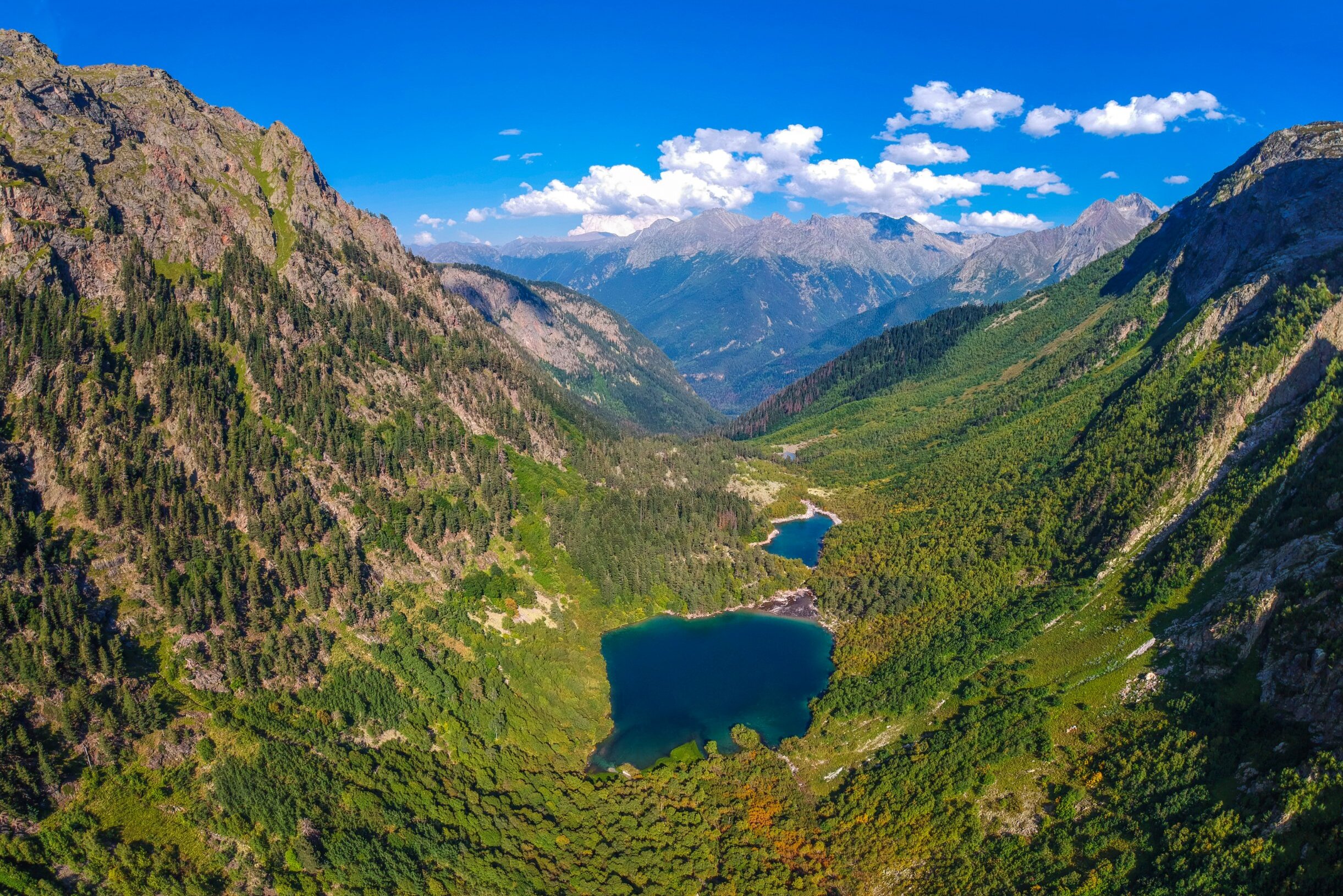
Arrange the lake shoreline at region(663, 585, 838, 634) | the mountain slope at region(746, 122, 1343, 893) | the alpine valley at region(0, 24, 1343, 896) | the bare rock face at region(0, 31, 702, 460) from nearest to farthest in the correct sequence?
the mountain slope at region(746, 122, 1343, 893) → the alpine valley at region(0, 24, 1343, 896) → the bare rock face at region(0, 31, 702, 460) → the lake shoreline at region(663, 585, 838, 634)

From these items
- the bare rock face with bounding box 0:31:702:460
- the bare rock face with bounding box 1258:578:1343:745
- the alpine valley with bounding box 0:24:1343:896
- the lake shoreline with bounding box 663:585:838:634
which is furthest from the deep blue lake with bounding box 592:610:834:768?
the bare rock face with bounding box 0:31:702:460

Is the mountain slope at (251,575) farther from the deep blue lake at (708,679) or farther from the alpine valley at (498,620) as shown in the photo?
the deep blue lake at (708,679)

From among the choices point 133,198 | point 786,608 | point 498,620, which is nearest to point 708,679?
point 786,608

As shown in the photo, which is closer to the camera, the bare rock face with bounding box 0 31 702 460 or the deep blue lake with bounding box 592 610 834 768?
the deep blue lake with bounding box 592 610 834 768

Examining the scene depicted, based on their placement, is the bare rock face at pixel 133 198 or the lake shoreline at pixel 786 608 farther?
the lake shoreline at pixel 786 608

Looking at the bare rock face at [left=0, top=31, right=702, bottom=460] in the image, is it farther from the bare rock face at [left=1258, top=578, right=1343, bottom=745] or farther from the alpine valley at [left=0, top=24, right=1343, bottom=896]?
the bare rock face at [left=1258, top=578, right=1343, bottom=745]

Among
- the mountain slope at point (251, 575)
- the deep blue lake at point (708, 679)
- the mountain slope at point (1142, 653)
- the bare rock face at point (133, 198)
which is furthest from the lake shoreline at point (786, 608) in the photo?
the bare rock face at point (133, 198)
